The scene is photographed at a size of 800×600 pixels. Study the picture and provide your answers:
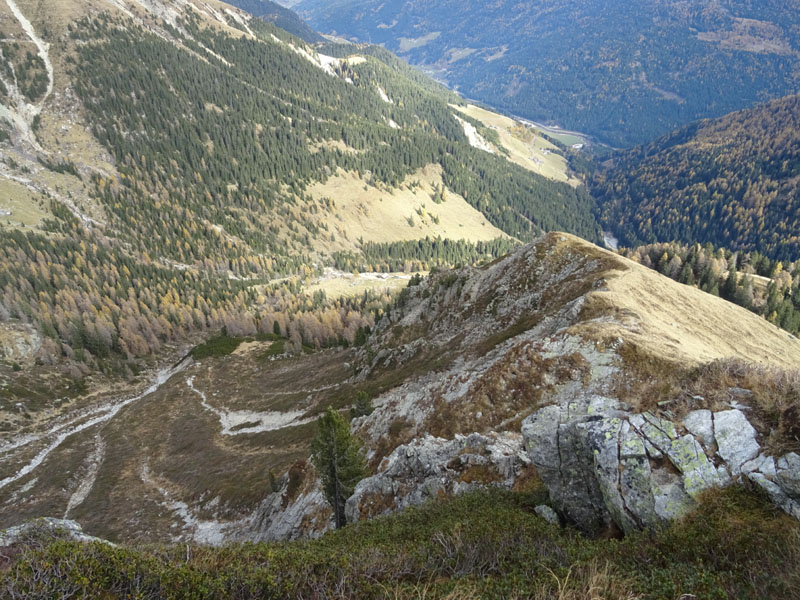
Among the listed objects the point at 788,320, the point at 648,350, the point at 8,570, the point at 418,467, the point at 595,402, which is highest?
the point at 8,570

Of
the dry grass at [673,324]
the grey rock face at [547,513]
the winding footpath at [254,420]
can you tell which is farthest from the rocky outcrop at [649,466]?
the winding footpath at [254,420]

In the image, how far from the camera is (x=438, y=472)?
3173 cm

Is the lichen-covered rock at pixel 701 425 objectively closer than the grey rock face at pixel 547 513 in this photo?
Yes

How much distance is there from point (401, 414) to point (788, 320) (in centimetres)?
10599

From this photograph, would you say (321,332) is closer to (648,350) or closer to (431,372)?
(431,372)

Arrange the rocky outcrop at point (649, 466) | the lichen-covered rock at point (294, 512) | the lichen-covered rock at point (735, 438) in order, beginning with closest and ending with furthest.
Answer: the rocky outcrop at point (649, 466)
the lichen-covered rock at point (735, 438)
the lichen-covered rock at point (294, 512)

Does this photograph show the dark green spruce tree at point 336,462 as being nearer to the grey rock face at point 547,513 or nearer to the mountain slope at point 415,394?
the mountain slope at point 415,394

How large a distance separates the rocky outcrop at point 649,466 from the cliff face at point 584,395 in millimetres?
49

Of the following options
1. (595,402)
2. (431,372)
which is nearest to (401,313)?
(431,372)

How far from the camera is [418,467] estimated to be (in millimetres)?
34500

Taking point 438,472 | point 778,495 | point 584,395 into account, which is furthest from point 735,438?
point 584,395

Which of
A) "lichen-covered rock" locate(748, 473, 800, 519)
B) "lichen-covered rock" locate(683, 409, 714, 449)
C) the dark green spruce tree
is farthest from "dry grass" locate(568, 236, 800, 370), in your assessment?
the dark green spruce tree

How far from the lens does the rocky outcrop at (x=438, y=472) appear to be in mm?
27875

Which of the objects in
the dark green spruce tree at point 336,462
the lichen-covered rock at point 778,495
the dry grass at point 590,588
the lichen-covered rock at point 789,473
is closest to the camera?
the dry grass at point 590,588
